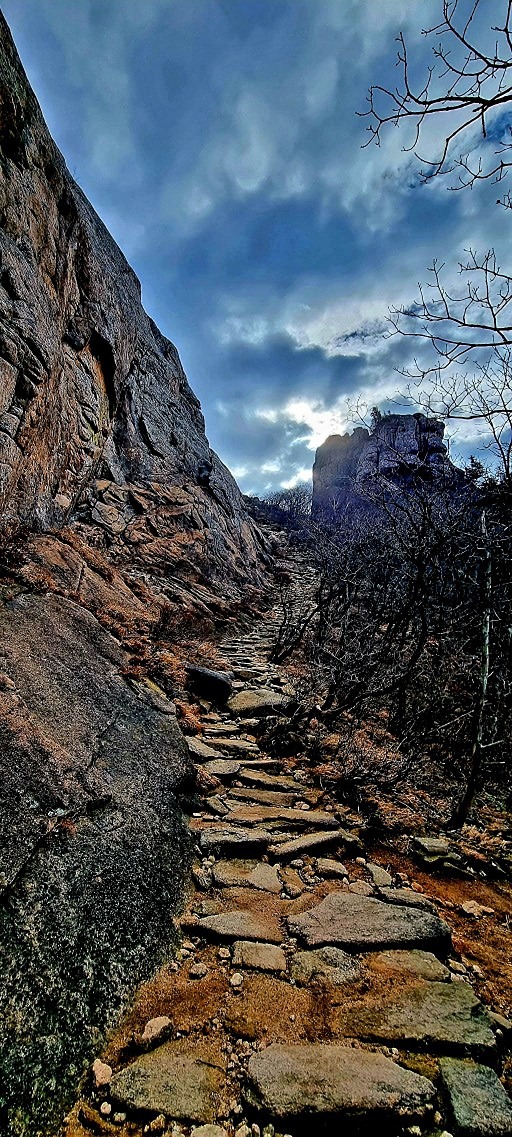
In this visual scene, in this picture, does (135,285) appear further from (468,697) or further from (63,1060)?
(63,1060)

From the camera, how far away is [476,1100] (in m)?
1.83

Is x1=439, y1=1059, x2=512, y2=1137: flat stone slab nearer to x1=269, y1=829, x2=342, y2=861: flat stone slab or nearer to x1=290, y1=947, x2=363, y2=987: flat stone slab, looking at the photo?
x1=290, y1=947, x2=363, y2=987: flat stone slab

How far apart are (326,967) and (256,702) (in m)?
4.93

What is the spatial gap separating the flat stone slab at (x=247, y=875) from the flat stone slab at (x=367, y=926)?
1.60 feet

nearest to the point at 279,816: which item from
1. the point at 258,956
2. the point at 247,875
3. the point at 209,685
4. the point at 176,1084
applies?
the point at 247,875

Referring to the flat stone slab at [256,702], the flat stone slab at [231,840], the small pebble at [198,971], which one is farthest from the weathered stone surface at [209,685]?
the small pebble at [198,971]

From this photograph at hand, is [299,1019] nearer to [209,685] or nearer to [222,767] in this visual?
[222,767]

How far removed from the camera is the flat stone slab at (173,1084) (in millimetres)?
1812

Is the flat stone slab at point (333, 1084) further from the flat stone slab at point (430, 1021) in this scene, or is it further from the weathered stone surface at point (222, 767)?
the weathered stone surface at point (222, 767)

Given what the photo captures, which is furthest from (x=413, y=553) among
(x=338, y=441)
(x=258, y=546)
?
(x=338, y=441)

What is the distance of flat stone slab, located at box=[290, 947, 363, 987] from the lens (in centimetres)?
254

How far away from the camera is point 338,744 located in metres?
6.38

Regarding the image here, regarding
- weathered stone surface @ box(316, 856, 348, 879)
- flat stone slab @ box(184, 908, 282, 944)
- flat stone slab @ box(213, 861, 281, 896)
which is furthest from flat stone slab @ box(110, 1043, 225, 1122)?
weathered stone surface @ box(316, 856, 348, 879)

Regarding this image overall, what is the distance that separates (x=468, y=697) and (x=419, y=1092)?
739 cm
